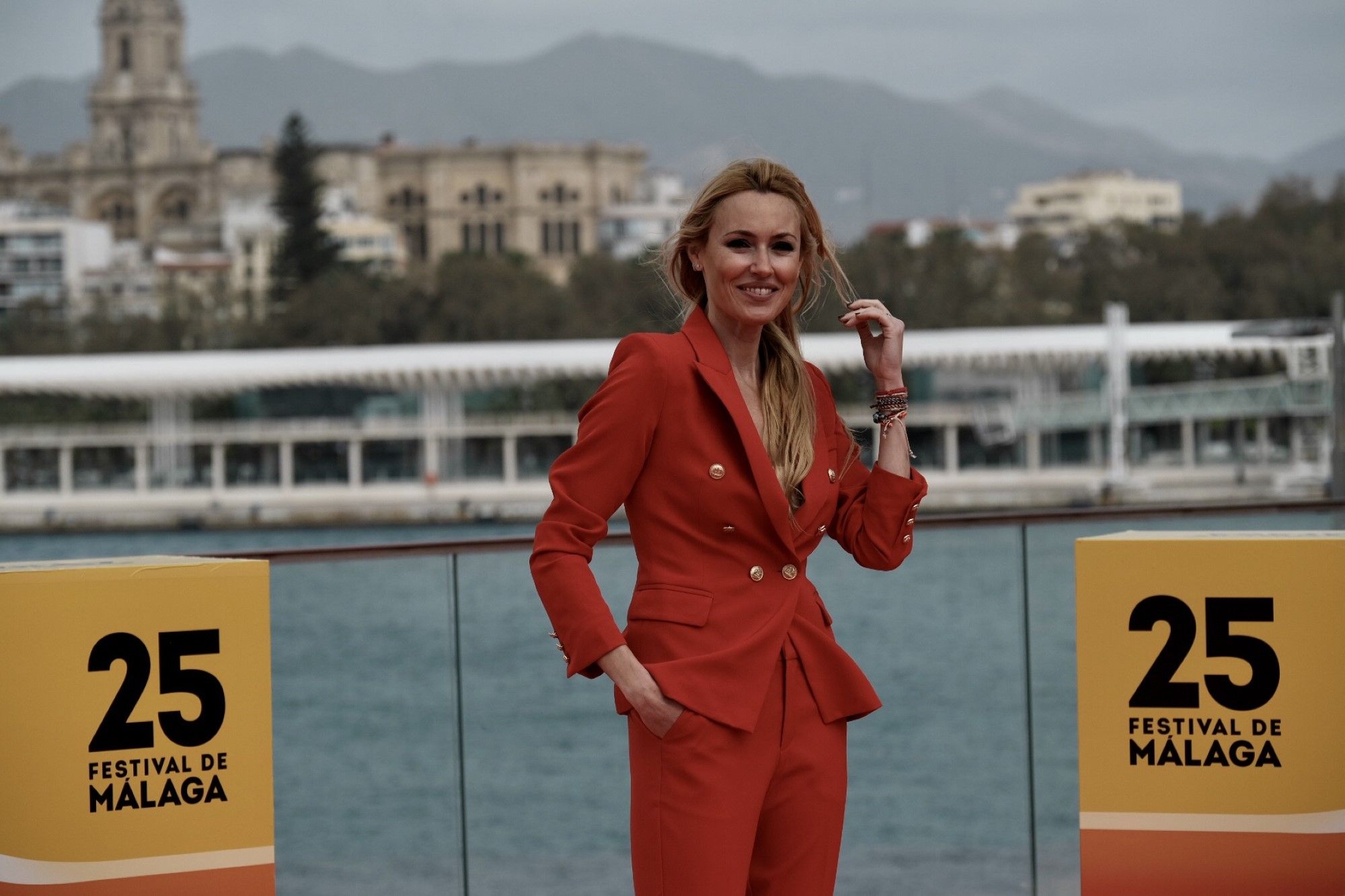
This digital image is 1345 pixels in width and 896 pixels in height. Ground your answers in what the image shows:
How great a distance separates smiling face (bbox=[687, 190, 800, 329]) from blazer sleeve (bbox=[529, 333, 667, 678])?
10 cm

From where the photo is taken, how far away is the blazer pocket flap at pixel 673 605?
1.84 metres

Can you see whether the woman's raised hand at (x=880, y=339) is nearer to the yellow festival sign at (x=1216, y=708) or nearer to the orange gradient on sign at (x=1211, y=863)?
the yellow festival sign at (x=1216, y=708)

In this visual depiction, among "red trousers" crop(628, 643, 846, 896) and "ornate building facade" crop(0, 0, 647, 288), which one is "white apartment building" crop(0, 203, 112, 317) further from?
"red trousers" crop(628, 643, 846, 896)

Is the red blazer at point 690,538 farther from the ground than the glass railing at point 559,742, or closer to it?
farther from the ground

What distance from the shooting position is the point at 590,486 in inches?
72.4

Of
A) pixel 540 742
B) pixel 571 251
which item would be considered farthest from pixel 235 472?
pixel 571 251

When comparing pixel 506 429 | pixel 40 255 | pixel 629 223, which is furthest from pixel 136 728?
pixel 629 223

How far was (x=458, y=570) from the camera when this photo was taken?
10.5 feet

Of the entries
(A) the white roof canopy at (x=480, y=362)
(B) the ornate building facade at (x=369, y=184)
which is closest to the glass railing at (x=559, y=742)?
(A) the white roof canopy at (x=480, y=362)

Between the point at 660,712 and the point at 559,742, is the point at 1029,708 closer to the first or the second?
the point at 660,712

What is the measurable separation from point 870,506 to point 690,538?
8.4 inches

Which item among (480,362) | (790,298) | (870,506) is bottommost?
(870,506)

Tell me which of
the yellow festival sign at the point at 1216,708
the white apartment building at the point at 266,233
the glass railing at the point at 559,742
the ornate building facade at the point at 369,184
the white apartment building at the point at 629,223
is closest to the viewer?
the yellow festival sign at the point at 1216,708

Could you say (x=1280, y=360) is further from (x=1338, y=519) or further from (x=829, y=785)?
(x=829, y=785)
